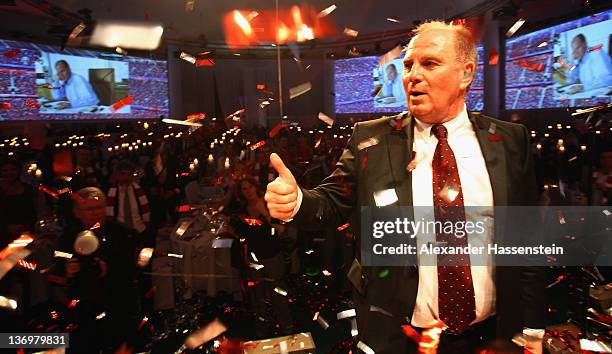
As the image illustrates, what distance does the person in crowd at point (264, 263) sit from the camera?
443 cm

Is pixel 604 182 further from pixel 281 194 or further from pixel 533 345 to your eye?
pixel 281 194

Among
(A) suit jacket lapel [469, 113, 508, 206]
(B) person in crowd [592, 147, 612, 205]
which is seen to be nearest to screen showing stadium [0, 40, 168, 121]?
(A) suit jacket lapel [469, 113, 508, 206]

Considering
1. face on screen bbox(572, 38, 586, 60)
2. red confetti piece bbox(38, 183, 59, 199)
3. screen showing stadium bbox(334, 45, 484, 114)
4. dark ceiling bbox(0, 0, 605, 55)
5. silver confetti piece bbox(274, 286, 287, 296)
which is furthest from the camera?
screen showing stadium bbox(334, 45, 484, 114)

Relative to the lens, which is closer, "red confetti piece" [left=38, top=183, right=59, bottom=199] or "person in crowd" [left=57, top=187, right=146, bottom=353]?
"person in crowd" [left=57, top=187, right=146, bottom=353]

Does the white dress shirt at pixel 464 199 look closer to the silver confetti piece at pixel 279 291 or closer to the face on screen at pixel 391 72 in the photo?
the silver confetti piece at pixel 279 291

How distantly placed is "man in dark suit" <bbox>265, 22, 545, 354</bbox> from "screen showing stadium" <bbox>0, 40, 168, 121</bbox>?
9.68m

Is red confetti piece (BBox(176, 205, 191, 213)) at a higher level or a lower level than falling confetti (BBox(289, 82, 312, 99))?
lower

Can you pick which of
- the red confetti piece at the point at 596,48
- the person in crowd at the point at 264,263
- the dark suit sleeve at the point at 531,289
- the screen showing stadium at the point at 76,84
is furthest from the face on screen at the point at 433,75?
the screen showing stadium at the point at 76,84

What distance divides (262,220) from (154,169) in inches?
126

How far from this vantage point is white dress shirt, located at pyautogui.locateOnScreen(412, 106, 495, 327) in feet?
5.59

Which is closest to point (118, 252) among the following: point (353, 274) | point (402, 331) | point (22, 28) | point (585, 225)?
point (353, 274)

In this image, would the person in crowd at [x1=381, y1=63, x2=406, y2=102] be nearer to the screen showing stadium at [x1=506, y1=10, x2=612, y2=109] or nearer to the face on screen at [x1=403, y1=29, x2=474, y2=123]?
the screen showing stadium at [x1=506, y1=10, x2=612, y2=109]

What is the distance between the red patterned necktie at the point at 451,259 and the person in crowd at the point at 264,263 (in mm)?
2912

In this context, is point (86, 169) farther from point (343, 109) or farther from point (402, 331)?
point (343, 109)
